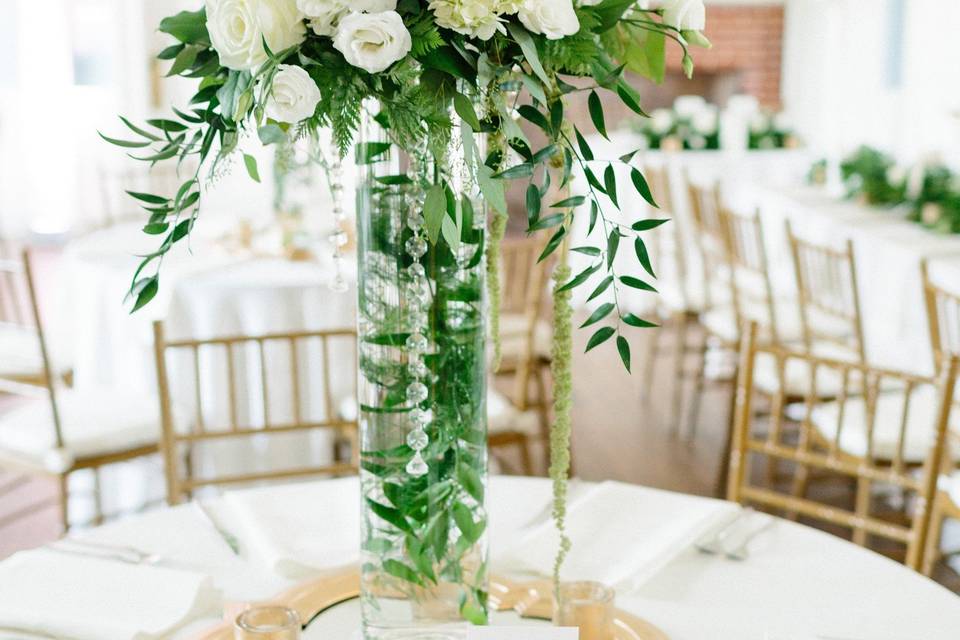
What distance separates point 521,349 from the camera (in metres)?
3.36

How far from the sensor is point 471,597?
1.15 m

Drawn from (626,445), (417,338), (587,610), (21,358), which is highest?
(417,338)

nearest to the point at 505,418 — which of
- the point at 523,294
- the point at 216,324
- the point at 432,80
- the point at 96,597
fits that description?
the point at 523,294

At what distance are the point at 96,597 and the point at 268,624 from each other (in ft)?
1.02

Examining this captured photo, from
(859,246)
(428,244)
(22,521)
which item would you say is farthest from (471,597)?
(859,246)

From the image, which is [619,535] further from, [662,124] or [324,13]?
[662,124]

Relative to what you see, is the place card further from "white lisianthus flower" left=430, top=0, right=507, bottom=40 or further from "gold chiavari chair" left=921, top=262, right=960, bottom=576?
"gold chiavari chair" left=921, top=262, right=960, bottom=576

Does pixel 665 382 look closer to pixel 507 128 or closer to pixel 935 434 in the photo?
pixel 935 434

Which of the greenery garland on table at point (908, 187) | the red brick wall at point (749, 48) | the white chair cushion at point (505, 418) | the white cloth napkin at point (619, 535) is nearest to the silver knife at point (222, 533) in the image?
the white cloth napkin at point (619, 535)

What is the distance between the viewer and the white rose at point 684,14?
43.0 inches

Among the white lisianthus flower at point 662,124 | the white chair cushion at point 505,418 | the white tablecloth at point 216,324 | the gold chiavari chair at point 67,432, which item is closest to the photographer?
the gold chiavari chair at point 67,432

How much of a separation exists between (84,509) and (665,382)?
98.6 inches

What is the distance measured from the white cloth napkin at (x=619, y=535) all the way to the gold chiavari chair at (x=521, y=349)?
40.2 inches

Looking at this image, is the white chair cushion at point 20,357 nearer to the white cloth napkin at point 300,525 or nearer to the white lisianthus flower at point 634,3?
the white cloth napkin at point 300,525
